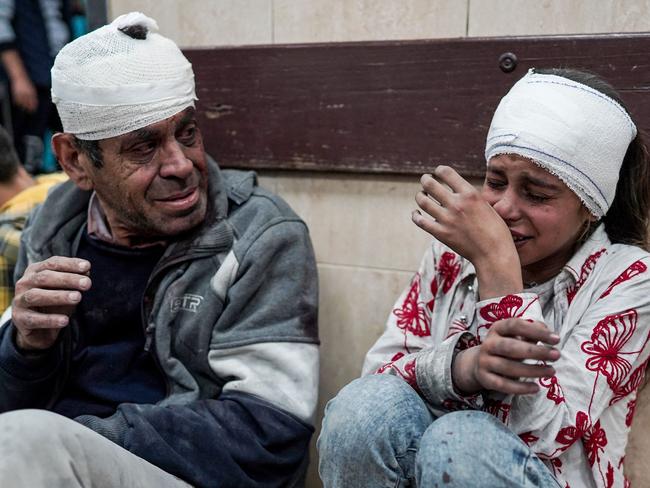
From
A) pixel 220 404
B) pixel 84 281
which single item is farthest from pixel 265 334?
pixel 84 281

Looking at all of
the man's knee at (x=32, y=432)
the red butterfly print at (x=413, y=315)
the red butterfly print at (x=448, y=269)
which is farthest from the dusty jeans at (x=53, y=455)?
the red butterfly print at (x=448, y=269)

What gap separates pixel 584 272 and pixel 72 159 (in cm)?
131

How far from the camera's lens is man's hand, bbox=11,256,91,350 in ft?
5.24

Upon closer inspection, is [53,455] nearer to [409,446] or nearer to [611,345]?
[409,446]

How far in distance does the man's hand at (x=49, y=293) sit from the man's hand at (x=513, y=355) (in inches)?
34.2

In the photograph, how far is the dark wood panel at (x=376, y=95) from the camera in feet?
5.54

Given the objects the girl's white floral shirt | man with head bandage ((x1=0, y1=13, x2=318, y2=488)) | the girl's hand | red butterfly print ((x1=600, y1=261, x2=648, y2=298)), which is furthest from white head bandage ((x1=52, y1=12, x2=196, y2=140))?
red butterfly print ((x1=600, y1=261, x2=648, y2=298))

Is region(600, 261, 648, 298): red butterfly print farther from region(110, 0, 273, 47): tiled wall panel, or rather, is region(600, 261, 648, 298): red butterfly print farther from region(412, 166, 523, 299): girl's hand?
region(110, 0, 273, 47): tiled wall panel

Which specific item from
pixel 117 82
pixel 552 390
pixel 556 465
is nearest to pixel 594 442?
pixel 556 465

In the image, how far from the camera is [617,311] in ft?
4.58

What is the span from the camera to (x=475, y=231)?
1.38 metres

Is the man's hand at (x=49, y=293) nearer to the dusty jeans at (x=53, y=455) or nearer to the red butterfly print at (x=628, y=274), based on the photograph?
the dusty jeans at (x=53, y=455)

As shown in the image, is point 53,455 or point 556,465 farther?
point 556,465

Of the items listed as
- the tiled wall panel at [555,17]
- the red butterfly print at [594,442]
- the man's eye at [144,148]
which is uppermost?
the tiled wall panel at [555,17]
